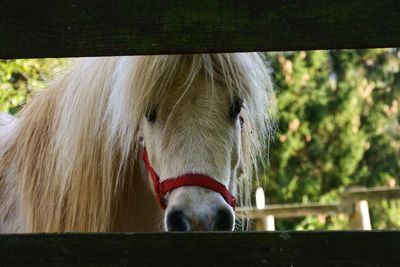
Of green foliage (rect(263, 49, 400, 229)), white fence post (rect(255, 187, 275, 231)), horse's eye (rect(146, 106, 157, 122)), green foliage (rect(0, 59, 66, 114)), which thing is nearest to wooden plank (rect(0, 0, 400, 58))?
horse's eye (rect(146, 106, 157, 122))

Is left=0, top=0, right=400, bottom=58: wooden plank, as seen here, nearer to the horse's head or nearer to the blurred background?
the horse's head

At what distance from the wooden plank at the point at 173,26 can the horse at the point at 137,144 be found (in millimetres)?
764

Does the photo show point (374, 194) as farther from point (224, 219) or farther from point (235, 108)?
point (224, 219)

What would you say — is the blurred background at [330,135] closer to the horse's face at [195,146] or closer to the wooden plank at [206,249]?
the horse's face at [195,146]

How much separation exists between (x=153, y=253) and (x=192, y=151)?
2.85ft

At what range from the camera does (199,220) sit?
2.20m

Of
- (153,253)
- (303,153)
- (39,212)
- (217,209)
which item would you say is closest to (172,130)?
(217,209)

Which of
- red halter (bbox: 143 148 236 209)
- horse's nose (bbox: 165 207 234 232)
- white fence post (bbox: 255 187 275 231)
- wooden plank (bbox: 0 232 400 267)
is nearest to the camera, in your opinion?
wooden plank (bbox: 0 232 400 267)

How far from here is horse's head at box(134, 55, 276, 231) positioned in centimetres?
228

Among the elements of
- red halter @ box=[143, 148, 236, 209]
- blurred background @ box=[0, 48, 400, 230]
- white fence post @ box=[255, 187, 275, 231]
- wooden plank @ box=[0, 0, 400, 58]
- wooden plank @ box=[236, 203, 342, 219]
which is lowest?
red halter @ box=[143, 148, 236, 209]

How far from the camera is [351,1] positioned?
1.62 meters

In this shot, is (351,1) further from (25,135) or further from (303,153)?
(303,153)

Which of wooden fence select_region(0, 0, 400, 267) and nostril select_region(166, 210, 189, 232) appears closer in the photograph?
wooden fence select_region(0, 0, 400, 267)

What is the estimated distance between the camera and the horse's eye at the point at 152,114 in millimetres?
2617
